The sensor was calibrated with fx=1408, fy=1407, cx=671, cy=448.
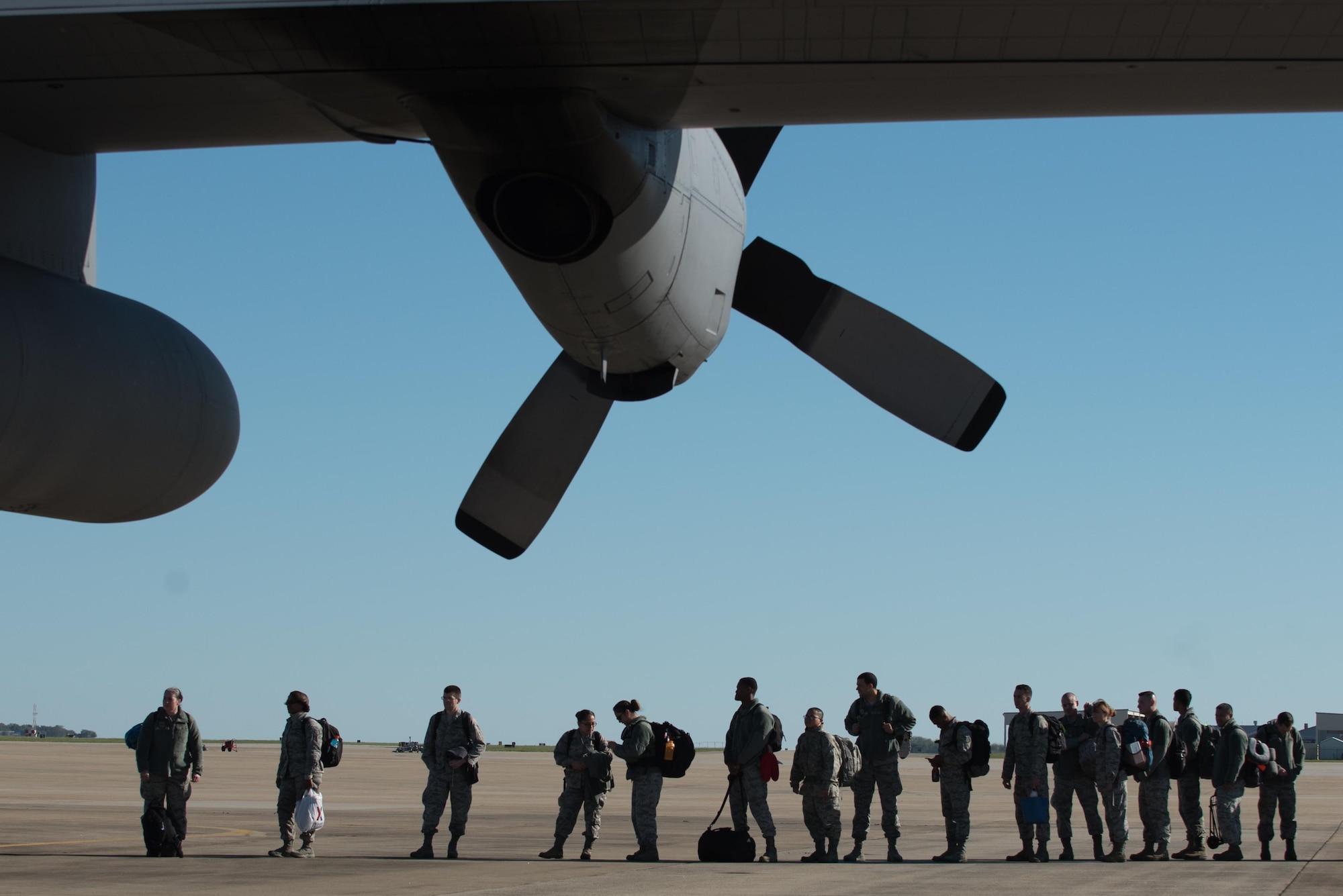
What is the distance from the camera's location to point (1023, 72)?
6.30 meters

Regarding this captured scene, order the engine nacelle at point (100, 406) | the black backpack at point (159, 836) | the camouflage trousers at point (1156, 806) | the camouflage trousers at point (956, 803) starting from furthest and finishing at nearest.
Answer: the camouflage trousers at point (1156, 806)
the camouflage trousers at point (956, 803)
the black backpack at point (159, 836)
the engine nacelle at point (100, 406)

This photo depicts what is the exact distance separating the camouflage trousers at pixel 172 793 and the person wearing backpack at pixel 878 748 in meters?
5.67

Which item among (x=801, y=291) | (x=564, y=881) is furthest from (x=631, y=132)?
(x=564, y=881)

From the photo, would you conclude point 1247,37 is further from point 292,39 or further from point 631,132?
point 292,39

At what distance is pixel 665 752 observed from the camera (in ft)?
39.4

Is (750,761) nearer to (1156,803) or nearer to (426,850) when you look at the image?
(426,850)

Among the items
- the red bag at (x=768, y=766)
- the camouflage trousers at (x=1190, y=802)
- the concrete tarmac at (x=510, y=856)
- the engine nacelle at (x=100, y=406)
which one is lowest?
the concrete tarmac at (x=510, y=856)

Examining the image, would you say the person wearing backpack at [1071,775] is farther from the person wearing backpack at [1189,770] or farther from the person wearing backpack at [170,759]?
the person wearing backpack at [170,759]

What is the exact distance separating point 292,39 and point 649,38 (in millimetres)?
1512

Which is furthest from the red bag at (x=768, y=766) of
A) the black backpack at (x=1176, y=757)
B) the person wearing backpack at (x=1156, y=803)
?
the black backpack at (x=1176, y=757)

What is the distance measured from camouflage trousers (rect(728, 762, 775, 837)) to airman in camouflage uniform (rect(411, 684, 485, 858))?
2.23m

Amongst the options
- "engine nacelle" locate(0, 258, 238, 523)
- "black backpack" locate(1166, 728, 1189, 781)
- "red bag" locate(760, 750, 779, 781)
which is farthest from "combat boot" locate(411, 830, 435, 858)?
"black backpack" locate(1166, 728, 1189, 781)

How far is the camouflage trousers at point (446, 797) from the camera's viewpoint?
38.9ft

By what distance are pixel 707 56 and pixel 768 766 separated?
7.40 meters
